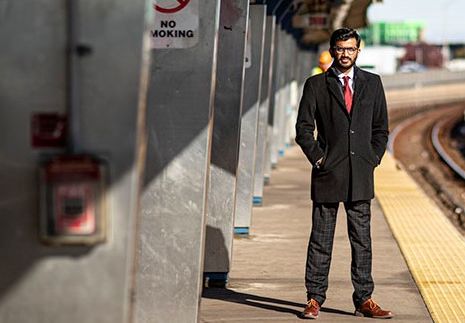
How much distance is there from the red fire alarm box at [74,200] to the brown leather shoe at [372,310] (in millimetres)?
4668

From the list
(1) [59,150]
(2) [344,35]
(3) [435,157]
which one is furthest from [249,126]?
(3) [435,157]

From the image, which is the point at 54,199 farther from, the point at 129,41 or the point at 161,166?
the point at 161,166

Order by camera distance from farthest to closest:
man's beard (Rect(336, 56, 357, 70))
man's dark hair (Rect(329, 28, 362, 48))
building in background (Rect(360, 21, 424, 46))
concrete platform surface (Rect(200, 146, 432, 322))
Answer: building in background (Rect(360, 21, 424, 46)), concrete platform surface (Rect(200, 146, 432, 322)), man's beard (Rect(336, 56, 357, 70)), man's dark hair (Rect(329, 28, 362, 48))

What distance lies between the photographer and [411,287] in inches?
411

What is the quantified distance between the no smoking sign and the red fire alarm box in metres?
3.22

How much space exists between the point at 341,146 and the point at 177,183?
4.94ft

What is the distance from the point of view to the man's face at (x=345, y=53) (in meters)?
8.45

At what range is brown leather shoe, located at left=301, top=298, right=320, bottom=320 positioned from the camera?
8766mm

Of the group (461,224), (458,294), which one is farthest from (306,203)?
(458,294)

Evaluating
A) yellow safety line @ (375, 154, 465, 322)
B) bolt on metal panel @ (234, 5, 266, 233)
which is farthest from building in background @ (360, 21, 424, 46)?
bolt on metal panel @ (234, 5, 266, 233)

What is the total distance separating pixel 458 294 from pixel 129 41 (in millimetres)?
6143

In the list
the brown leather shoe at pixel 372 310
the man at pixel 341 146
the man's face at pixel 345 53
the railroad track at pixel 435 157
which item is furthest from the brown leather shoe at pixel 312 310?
the railroad track at pixel 435 157

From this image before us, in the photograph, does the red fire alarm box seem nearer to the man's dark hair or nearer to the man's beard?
the man's dark hair

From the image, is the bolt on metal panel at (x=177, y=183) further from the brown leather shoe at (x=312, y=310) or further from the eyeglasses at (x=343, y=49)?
the brown leather shoe at (x=312, y=310)
